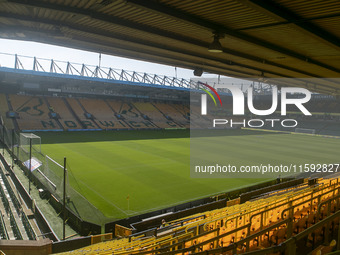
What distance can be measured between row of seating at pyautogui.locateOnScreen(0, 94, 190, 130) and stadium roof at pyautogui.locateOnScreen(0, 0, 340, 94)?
35.9m

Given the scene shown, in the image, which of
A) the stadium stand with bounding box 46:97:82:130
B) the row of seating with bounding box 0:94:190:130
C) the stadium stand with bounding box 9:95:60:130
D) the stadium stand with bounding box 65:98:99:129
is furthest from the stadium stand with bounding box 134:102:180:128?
the stadium stand with bounding box 9:95:60:130

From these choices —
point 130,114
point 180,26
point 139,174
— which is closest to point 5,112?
point 130,114

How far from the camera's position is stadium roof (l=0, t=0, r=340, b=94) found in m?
5.30

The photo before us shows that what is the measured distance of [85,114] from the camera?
160ft

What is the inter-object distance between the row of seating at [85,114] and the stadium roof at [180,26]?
1412 inches

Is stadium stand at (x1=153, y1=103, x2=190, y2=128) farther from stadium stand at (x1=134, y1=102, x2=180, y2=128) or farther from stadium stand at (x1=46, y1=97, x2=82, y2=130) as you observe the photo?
stadium stand at (x1=46, y1=97, x2=82, y2=130)

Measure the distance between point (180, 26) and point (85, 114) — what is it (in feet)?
146

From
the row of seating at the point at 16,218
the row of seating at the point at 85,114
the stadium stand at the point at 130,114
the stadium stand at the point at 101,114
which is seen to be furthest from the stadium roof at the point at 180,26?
the stadium stand at the point at 130,114

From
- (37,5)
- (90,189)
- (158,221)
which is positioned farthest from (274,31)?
(90,189)

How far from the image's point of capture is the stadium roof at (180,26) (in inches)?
209

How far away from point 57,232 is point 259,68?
10.2 metres

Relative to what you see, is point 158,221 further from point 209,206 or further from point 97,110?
point 97,110

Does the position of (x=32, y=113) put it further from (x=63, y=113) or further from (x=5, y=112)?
(x=63, y=113)

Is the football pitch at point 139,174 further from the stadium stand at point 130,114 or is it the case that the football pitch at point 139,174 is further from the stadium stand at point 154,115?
the stadium stand at point 154,115
